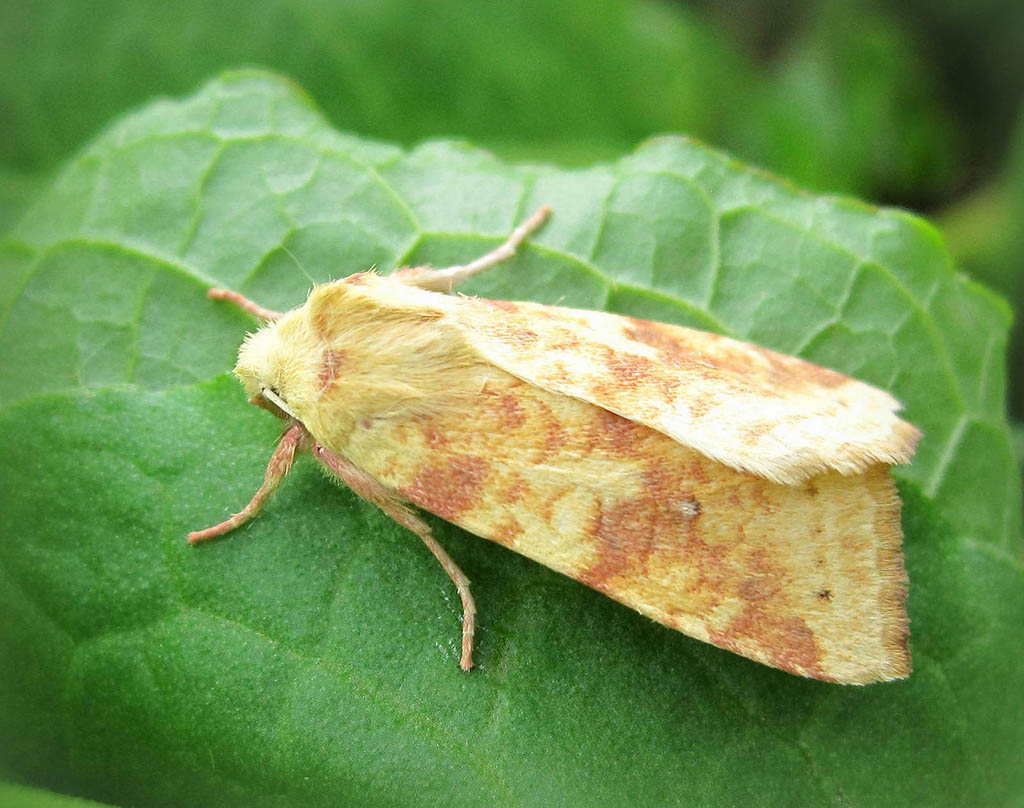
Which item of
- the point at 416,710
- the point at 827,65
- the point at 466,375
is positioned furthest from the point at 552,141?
the point at 416,710

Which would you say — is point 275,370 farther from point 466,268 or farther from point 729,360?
point 729,360

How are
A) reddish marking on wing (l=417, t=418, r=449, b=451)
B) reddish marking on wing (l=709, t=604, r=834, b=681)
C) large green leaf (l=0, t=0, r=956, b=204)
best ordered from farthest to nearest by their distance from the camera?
large green leaf (l=0, t=0, r=956, b=204)
reddish marking on wing (l=417, t=418, r=449, b=451)
reddish marking on wing (l=709, t=604, r=834, b=681)

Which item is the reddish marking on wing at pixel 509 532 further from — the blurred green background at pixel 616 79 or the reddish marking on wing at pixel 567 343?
the blurred green background at pixel 616 79

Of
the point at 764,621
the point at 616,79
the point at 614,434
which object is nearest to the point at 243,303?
the point at 614,434

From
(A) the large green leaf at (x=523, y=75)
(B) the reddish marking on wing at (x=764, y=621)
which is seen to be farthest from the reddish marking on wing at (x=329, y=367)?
(A) the large green leaf at (x=523, y=75)

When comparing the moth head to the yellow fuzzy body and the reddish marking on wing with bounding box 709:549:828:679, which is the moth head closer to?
the yellow fuzzy body

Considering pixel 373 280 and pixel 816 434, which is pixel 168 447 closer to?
pixel 373 280

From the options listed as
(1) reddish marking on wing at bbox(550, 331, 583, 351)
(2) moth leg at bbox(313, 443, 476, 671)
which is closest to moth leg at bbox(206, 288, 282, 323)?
(2) moth leg at bbox(313, 443, 476, 671)
